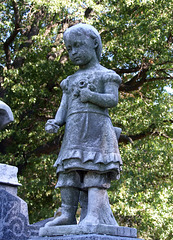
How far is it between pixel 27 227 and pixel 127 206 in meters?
6.09

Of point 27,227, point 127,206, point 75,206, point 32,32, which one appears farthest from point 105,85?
point 32,32

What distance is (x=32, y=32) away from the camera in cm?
1369

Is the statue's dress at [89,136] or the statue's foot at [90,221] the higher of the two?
the statue's dress at [89,136]

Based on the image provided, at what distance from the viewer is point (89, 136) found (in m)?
4.12

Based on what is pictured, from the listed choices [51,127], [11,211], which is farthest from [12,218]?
[51,127]

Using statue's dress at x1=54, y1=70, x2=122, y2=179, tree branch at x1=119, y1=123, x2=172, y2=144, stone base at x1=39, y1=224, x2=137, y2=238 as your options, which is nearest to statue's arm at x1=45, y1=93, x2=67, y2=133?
statue's dress at x1=54, y1=70, x2=122, y2=179

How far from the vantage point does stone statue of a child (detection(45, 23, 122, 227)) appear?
400cm

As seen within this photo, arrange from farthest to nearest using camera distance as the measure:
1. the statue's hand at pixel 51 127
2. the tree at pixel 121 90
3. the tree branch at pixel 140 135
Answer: the tree branch at pixel 140 135, the tree at pixel 121 90, the statue's hand at pixel 51 127

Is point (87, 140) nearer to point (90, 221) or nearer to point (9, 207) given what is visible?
point (90, 221)

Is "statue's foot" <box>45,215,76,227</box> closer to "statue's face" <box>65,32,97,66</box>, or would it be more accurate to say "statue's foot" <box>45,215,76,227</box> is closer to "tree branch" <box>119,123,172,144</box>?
"statue's face" <box>65,32,97,66</box>

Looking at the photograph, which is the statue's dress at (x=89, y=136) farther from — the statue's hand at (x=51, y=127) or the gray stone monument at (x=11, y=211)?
the gray stone monument at (x=11, y=211)

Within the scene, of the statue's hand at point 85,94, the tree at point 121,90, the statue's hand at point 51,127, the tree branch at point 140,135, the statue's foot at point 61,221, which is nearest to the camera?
the statue's foot at point 61,221

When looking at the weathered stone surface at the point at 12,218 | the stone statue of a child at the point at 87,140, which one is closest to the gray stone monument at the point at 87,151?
the stone statue of a child at the point at 87,140

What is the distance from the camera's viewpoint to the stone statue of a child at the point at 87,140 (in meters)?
4.00
